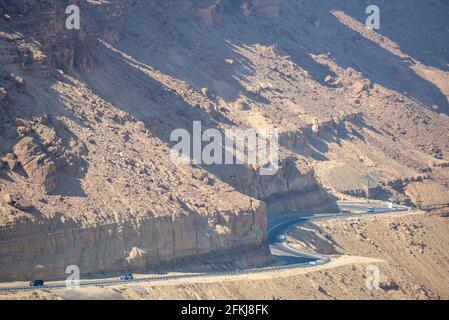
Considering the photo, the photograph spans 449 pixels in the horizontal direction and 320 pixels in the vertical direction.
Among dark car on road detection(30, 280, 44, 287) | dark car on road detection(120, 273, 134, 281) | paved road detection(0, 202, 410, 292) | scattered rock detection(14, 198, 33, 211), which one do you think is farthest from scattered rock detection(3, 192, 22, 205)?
dark car on road detection(120, 273, 134, 281)

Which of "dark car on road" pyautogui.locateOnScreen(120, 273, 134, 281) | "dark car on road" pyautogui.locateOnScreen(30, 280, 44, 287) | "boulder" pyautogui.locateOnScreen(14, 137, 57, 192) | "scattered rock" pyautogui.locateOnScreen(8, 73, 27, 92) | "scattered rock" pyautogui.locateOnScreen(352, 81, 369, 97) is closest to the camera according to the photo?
"dark car on road" pyautogui.locateOnScreen(30, 280, 44, 287)

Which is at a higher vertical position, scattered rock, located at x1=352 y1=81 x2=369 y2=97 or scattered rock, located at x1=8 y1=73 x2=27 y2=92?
scattered rock, located at x1=352 y1=81 x2=369 y2=97

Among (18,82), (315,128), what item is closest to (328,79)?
(315,128)

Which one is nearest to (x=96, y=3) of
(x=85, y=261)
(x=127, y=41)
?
(x=127, y=41)

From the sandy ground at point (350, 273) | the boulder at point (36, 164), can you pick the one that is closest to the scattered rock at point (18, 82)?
the boulder at point (36, 164)

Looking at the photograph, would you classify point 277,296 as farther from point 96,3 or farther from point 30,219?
point 96,3

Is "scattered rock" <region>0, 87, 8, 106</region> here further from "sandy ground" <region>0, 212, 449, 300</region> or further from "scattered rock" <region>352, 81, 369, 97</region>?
"scattered rock" <region>352, 81, 369, 97</region>
